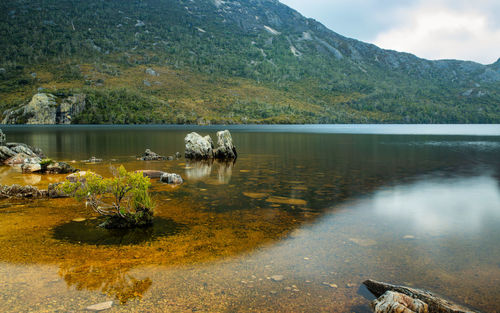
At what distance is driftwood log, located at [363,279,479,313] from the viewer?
6.14 metres

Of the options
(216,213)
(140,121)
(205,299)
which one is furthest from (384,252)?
(140,121)

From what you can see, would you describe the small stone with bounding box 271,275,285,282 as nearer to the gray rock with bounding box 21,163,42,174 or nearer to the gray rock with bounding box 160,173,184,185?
the gray rock with bounding box 160,173,184,185

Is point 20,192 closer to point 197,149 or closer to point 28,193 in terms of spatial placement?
point 28,193

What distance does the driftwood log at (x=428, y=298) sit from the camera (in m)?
6.14

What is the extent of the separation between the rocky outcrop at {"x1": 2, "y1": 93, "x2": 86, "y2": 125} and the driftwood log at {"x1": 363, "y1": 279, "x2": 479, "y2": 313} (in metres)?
214

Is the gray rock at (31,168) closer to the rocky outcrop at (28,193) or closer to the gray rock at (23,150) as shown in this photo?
the rocky outcrop at (28,193)

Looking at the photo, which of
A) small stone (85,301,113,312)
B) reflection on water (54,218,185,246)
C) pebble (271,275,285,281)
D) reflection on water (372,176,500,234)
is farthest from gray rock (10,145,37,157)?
pebble (271,275,285,281)

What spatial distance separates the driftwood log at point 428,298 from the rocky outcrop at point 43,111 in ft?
702

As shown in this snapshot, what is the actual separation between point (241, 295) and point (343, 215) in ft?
26.4

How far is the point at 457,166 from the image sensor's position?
33031 mm

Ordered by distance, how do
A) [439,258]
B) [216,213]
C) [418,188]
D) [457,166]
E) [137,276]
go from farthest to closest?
[457,166] → [418,188] → [216,213] → [439,258] → [137,276]

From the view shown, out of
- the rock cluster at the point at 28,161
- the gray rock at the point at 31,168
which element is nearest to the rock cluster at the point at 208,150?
Answer: the rock cluster at the point at 28,161

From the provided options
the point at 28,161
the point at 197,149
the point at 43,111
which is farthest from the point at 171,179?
the point at 43,111

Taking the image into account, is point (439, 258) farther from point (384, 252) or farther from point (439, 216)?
point (439, 216)
